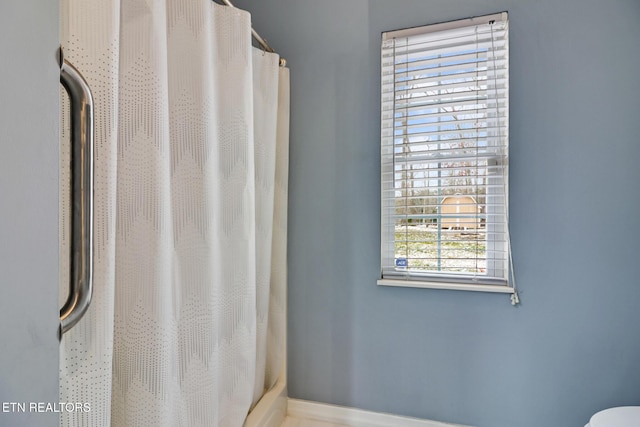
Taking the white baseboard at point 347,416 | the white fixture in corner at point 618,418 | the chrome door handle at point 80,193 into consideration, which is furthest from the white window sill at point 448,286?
the chrome door handle at point 80,193

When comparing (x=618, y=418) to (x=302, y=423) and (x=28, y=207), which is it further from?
(x=28, y=207)

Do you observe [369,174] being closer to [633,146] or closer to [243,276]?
[243,276]

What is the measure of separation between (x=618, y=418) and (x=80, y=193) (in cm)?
155

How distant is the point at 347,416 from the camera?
161cm

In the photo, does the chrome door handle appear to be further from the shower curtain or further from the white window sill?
the white window sill

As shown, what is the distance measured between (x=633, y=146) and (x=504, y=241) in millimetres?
593

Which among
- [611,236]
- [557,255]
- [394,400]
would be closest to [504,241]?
[557,255]

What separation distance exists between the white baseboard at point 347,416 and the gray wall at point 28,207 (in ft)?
4.84

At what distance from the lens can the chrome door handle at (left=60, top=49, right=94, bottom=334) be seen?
0.54m

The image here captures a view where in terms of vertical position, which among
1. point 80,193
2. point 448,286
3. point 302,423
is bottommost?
point 302,423

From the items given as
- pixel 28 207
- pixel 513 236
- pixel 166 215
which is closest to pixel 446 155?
pixel 513 236

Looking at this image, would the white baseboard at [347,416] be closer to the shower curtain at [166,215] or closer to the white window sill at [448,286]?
the shower curtain at [166,215]

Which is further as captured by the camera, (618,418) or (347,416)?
(347,416)

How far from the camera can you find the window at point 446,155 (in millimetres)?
1420
